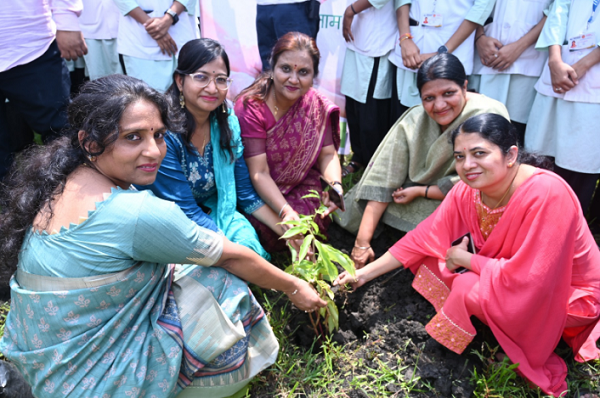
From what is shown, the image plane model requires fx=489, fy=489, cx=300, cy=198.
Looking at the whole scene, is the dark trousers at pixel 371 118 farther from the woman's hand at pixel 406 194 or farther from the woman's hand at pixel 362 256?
the woman's hand at pixel 362 256

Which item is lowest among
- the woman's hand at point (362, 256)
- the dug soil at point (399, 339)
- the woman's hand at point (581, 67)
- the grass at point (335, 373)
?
the grass at point (335, 373)

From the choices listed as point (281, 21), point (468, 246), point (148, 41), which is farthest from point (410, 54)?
point (148, 41)

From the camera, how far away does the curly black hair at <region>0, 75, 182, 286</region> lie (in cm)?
191

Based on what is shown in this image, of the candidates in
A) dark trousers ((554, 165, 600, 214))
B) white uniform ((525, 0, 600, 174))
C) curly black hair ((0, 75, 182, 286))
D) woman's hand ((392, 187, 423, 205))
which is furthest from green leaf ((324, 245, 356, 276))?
dark trousers ((554, 165, 600, 214))

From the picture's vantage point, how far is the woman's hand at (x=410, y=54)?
3617 mm

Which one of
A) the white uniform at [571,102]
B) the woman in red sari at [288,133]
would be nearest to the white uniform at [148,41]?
the woman in red sari at [288,133]

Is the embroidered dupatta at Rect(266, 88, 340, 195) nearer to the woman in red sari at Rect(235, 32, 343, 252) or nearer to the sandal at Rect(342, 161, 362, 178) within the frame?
the woman in red sari at Rect(235, 32, 343, 252)

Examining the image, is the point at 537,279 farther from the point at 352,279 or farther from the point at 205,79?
the point at 205,79

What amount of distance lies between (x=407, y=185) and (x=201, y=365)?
76.1 inches

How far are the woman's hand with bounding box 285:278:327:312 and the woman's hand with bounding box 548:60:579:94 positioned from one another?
6.93 feet

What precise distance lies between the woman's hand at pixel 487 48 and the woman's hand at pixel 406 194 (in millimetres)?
1099

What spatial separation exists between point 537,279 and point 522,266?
85 mm

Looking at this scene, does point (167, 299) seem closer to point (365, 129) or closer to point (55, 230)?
point (55, 230)

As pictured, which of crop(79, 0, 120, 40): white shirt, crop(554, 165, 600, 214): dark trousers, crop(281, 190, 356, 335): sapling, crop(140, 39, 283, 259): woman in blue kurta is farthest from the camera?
crop(79, 0, 120, 40): white shirt
